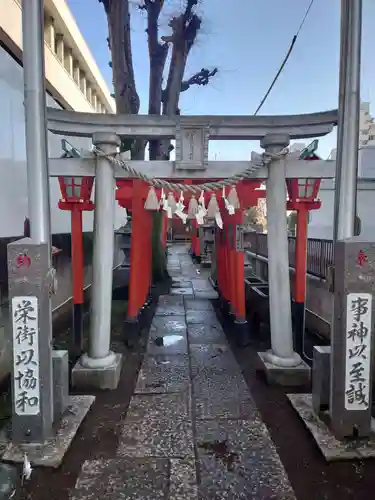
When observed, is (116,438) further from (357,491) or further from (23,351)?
(357,491)

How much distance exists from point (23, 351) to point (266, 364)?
10.6 feet

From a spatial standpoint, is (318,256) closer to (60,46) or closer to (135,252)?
(135,252)

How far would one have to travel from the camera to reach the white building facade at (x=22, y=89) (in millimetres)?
5960

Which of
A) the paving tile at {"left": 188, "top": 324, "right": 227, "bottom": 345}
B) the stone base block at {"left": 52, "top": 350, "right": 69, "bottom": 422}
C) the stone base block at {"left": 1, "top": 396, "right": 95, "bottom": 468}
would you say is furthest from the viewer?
the paving tile at {"left": 188, "top": 324, "right": 227, "bottom": 345}

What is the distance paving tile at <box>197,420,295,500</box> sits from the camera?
288 cm

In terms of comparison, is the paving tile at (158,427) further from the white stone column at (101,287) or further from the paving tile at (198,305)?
the paving tile at (198,305)

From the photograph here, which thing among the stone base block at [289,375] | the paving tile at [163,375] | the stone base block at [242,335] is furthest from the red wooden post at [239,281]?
the stone base block at [289,375]

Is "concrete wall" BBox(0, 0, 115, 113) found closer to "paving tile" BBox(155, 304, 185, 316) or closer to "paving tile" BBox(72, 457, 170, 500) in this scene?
"paving tile" BBox(155, 304, 185, 316)

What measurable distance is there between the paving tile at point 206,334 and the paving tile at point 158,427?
94.5 inches

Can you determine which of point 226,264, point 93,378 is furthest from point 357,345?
point 226,264

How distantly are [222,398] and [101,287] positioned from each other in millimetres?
2189

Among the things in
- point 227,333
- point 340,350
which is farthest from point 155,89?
point 340,350

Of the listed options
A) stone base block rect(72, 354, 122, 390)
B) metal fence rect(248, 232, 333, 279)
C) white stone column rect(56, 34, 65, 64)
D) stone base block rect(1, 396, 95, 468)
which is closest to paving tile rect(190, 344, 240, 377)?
stone base block rect(72, 354, 122, 390)

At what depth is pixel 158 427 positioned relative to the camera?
152 inches
